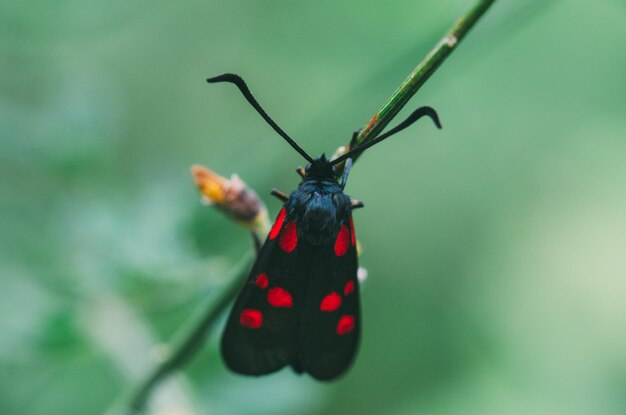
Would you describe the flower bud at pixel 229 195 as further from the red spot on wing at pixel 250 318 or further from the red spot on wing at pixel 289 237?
the red spot on wing at pixel 250 318

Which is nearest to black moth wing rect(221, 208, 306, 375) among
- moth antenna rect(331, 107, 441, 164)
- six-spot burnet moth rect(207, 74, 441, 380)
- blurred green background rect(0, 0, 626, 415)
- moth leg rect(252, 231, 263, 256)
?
six-spot burnet moth rect(207, 74, 441, 380)

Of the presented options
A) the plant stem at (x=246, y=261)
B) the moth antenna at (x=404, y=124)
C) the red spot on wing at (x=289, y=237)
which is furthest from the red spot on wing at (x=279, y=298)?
the moth antenna at (x=404, y=124)

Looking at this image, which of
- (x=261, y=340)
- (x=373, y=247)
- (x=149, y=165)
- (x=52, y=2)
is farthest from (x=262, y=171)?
(x=373, y=247)

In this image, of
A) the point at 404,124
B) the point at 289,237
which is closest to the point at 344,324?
the point at 289,237

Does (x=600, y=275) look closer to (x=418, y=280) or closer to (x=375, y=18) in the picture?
(x=418, y=280)

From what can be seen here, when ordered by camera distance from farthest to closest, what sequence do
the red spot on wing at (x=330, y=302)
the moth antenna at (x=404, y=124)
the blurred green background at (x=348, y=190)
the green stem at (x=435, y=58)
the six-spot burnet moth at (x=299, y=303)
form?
the blurred green background at (x=348, y=190)
the red spot on wing at (x=330, y=302)
the six-spot burnet moth at (x=299, y=303)
the moth antenna at (x=404, y=124)
the green stem at (x=435, y=58)

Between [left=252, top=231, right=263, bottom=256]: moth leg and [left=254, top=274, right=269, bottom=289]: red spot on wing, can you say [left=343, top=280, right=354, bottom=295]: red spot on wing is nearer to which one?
[left=254, top=274, right=269, bottom=289]: red spot on wing

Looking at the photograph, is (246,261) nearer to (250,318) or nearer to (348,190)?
(250,318)
